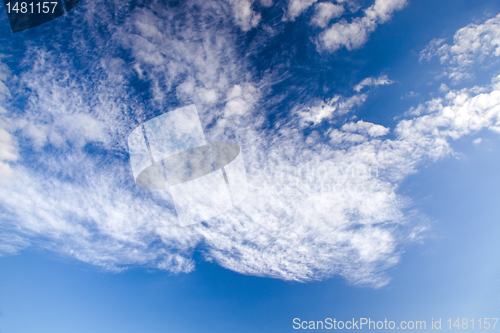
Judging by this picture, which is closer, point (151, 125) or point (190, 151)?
point (151, 125)

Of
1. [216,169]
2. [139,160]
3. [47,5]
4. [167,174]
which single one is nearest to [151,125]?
[139,160]

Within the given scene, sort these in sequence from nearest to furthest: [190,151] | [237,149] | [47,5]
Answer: [47,5]
[190,151]
[237,149]

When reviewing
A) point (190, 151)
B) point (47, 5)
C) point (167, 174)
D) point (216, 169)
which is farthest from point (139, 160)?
point (47, 5)

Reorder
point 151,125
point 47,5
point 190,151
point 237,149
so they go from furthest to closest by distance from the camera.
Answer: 1. point 237,149
2. point 190,151
3. point 151,125
4. point 47,5

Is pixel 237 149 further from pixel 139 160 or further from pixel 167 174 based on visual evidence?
pixel 139 160

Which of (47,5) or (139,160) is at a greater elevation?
(47,5)

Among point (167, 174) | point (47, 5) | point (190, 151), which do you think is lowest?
point (167, 174)

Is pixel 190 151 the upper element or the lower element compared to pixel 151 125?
lower

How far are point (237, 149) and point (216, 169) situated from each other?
6.87 feet

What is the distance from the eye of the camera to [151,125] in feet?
34.4

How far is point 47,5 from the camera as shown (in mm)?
7902

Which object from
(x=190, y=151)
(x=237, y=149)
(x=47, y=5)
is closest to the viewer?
(x=47, y=5)

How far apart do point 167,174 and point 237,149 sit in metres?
5.22

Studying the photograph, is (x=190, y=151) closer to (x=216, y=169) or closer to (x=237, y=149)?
(x=216, y=169)
